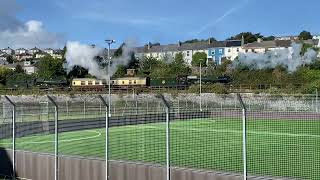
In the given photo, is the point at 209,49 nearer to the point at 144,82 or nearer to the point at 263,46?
the point at 263,46

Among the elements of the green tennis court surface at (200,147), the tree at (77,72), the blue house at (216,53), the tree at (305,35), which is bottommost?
the green tennis court surface at (200,147)

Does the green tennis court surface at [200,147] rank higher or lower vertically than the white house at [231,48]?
lower

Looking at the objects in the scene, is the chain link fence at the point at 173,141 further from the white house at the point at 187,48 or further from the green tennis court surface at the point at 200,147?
the white house at the point at 187,48

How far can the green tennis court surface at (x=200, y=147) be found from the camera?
14.1 metres

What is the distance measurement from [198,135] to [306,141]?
4484 millimetres

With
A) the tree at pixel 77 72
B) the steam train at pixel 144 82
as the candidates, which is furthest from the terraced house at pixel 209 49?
the steam train at pixel 144 82

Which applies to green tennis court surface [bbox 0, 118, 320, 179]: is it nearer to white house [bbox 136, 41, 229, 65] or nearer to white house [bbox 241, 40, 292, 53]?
white house [bbox 241, 40, 292, 53]

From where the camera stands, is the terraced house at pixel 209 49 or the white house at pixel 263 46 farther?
the terraced house at pixel 209 49

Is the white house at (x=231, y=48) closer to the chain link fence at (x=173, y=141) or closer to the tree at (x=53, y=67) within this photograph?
the tree at (x=53, y=67)

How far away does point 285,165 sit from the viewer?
14.5 metres

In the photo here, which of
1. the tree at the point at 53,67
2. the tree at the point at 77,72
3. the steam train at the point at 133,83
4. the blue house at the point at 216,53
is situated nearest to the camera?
the steam train at the point at 133,83

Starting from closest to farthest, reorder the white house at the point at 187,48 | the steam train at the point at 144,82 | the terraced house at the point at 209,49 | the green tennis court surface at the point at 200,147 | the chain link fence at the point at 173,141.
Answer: the chain link fence at the point at 173,141 < the green tennis court surface at the point at 200,147 < the steam train at the point at 144,82 < the terraced house at the point at 209,49 < the white house at the point at 187,48

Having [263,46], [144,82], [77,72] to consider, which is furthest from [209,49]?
A: [144,82]

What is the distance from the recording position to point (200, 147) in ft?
55.3
